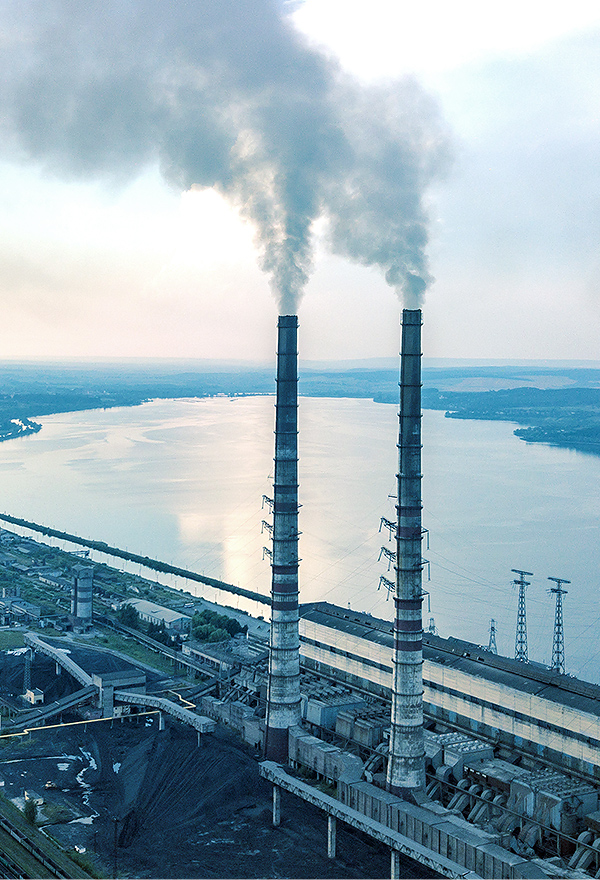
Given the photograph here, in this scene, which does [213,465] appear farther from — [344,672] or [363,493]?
[344,672]

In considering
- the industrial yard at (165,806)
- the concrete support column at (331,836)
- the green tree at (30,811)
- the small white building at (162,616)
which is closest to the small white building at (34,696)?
the industrial yard at (165,806)

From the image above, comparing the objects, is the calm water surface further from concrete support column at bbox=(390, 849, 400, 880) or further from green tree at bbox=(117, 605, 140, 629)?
concrete support column at bbox=(390, 849, 400, 880)

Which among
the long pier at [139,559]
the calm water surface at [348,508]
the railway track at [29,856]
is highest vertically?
the railway track at [29,856]

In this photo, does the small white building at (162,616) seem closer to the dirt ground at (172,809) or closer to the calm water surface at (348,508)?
the calm water surface at (348,508)

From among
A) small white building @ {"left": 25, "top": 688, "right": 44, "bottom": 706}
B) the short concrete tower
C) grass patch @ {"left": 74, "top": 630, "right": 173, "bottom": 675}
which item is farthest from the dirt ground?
the short concrete tower

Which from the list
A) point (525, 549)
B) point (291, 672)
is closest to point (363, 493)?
point (525, 549)

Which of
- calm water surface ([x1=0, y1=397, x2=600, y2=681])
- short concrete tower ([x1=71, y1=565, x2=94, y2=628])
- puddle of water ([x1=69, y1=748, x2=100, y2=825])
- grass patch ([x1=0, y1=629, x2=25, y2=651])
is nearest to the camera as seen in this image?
puddle of water ([x1=69, y1=748, x2=100, y2=825])

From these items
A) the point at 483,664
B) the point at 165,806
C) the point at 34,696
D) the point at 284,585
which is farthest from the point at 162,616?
the point at 483,664
